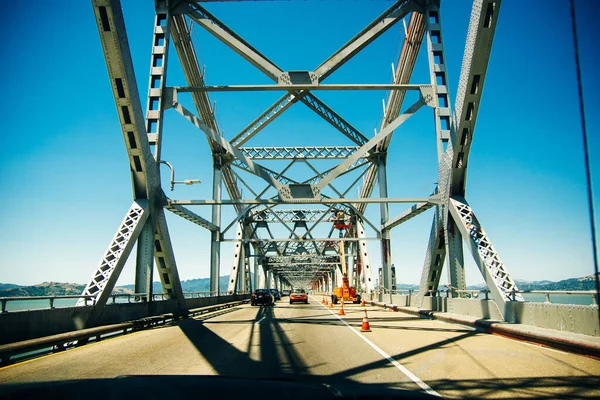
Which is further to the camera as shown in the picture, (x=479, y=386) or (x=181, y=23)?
(x=181, y=23)

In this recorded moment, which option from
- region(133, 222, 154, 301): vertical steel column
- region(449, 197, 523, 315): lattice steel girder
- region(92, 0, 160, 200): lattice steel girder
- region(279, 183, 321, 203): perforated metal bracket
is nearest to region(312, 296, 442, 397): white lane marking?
region(449, 197, 523, 315): lattice steel girder

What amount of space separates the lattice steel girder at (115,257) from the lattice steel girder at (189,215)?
201 cm

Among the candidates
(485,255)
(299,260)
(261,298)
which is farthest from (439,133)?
(299,260)

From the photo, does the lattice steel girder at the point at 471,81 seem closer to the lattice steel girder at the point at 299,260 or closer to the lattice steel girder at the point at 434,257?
the lattice steel girder at the point at 434,257

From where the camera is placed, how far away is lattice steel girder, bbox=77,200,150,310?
13.8 meters

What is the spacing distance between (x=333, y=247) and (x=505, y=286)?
51.4 meters

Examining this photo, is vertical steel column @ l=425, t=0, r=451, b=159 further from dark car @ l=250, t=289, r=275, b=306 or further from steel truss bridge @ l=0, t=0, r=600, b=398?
dark car @ l=250, t=289, r=275, b=306

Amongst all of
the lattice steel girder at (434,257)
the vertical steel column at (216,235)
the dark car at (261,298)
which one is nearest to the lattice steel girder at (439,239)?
the lattice steel girder at (434,257)

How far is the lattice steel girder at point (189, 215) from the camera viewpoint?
66.6 ft

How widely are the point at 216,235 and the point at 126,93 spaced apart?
16971 mm

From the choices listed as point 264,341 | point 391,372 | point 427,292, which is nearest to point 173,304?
point 264,341

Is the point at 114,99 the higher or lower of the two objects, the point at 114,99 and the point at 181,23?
the lower

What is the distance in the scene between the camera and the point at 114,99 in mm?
15367

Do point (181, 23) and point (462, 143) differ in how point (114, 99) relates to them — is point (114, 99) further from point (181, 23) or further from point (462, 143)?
point (462, 143)
